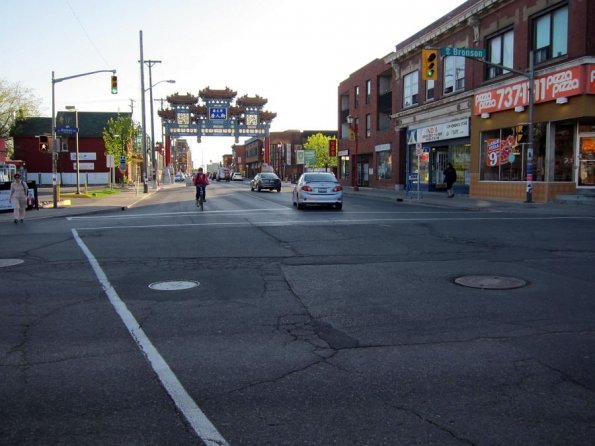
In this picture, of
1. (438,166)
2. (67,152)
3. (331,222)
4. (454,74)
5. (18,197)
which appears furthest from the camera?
(67,152)

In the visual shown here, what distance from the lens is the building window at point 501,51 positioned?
27.9 m

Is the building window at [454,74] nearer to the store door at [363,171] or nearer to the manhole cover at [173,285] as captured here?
the store door at [363,171]

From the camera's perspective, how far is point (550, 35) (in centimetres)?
2477

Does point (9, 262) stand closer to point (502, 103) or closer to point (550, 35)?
point (550, 35)

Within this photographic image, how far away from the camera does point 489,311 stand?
6.57 metres

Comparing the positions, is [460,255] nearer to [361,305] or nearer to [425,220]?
[361,305]

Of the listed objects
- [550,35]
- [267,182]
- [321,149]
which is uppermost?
[550,35]

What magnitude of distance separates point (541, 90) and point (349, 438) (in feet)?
81.2

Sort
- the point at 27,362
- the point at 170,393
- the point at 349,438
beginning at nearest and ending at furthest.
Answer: the point at 349,438 → the point at 170,393 → the point at 27,362

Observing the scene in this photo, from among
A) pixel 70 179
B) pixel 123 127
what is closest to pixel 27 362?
pixel 123 127

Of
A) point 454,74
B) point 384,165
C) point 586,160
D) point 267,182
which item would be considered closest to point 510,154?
point 586,160

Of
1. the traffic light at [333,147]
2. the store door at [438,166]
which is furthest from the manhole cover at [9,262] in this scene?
the traffic light at [333,147]

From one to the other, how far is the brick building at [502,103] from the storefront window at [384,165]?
61 centimetres

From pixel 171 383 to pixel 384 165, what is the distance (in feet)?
136
